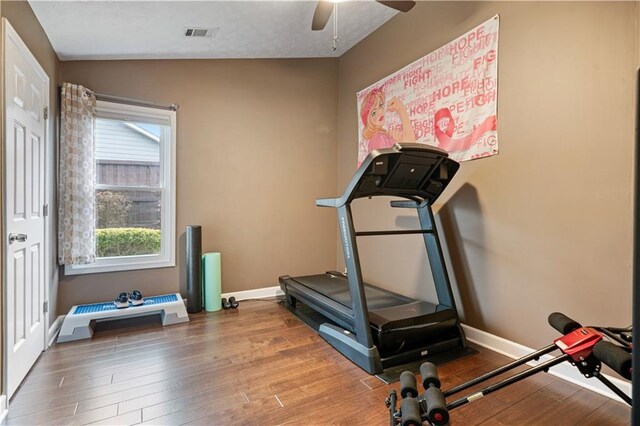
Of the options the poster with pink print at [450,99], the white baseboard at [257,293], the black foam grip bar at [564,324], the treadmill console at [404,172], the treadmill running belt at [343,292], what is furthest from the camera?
the white baseboard at [257,293]

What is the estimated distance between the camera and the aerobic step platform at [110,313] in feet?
9.08

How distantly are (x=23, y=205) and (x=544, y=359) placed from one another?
377 cm

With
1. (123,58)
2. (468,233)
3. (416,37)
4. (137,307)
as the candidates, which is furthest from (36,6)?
(468,233)

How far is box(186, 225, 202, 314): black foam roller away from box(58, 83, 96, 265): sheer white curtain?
34.4 inches

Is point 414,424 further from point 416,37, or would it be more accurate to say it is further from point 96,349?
point 416,37

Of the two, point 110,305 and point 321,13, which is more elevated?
point 321,13

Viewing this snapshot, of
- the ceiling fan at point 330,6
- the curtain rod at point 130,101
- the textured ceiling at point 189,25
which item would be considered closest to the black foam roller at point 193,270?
the curtain rod at point 130,101

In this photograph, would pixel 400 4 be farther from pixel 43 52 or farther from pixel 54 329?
pixel 54 329

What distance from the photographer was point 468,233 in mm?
2773

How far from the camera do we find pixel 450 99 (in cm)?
288

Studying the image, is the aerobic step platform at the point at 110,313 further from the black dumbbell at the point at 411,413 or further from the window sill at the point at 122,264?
the black dumbbell at the point at 411,413

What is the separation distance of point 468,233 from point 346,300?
1.25m

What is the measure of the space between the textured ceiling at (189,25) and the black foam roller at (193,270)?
1.90 m

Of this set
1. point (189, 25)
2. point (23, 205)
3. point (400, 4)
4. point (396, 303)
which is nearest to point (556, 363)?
point (396, 303)
